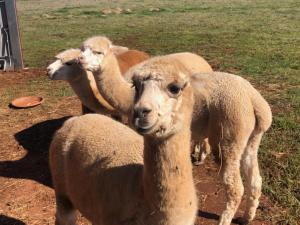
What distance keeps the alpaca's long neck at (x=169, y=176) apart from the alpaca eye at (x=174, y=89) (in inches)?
11.2

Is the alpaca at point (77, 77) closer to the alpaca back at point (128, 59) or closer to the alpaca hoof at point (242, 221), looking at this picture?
the alpaca back at point (128, 59)

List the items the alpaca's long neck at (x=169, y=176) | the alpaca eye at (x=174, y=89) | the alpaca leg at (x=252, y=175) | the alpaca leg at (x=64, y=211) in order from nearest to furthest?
the alpaca eye at (x=174, y=89) < the alpaca's long neck at (x=169, y=176) < the alpaca leg at (x=64, y=211) < the alpaca leg at (x=252, y=175)

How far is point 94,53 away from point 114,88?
Result: 721mm

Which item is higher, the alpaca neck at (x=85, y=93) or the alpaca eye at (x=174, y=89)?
the alpaca eye at (x=174, y=89)

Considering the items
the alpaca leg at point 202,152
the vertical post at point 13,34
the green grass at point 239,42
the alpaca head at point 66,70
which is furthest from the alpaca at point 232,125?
the vertical post at point 13,34

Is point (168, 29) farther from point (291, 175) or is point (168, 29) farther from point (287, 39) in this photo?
point (291, 175)

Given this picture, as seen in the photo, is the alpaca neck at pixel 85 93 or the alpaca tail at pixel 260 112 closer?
the alpaca tail at pixel 260 112

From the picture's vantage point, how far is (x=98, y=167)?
11.1ft

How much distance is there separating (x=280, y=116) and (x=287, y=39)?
8.65 meters

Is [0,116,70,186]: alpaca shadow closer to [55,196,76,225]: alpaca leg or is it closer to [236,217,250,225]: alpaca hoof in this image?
[55,196,76,225]: alpaca leg

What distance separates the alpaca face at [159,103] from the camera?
2.38 metres

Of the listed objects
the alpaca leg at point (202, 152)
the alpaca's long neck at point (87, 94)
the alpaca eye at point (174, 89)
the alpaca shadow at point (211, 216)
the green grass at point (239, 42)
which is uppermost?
the alpaca eye at point (174, 89)

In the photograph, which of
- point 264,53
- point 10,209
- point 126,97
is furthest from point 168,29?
point 10,209

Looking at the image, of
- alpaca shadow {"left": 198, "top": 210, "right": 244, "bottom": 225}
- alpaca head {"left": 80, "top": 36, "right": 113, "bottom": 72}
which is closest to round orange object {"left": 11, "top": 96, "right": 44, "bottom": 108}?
alpaca head {"left": 80, "top": 36, "right": 113, "bottom": 72}
